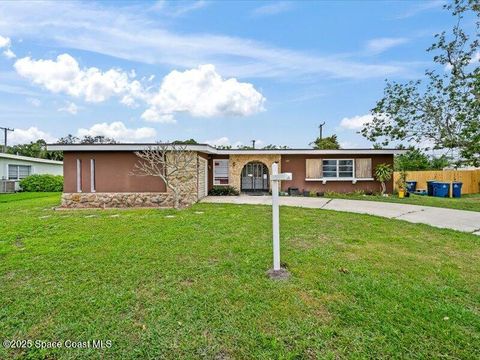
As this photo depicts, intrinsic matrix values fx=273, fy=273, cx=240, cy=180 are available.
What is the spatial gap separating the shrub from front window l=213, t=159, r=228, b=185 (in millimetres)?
400

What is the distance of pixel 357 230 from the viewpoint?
649 cm

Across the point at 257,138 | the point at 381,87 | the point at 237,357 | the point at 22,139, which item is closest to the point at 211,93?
the point at 381,87

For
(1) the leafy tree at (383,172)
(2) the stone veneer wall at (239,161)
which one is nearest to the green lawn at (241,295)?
(1) the leafy tree at (383,172)

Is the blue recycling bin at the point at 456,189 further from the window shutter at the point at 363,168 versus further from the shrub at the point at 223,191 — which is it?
the shrub at the point at 223,191

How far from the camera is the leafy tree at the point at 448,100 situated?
1170 centimetres

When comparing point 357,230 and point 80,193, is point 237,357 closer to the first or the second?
point 357,230

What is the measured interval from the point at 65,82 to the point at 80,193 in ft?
24.6

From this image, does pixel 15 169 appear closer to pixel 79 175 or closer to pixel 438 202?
pixel 79 175

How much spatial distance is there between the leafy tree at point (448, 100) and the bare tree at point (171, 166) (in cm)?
1050

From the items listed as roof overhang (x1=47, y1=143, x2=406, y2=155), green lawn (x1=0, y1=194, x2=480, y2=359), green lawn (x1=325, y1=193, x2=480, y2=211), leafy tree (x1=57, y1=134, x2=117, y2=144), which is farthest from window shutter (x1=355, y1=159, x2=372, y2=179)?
leafy tree (x1=57, y1=134, x2=117, y2=144)

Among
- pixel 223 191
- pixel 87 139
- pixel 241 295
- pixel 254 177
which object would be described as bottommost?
pixel 241 295

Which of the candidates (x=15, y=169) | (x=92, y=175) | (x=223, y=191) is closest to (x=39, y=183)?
(x=15, y=169)

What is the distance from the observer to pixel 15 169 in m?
19.5

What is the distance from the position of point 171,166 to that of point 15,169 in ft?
51.4
